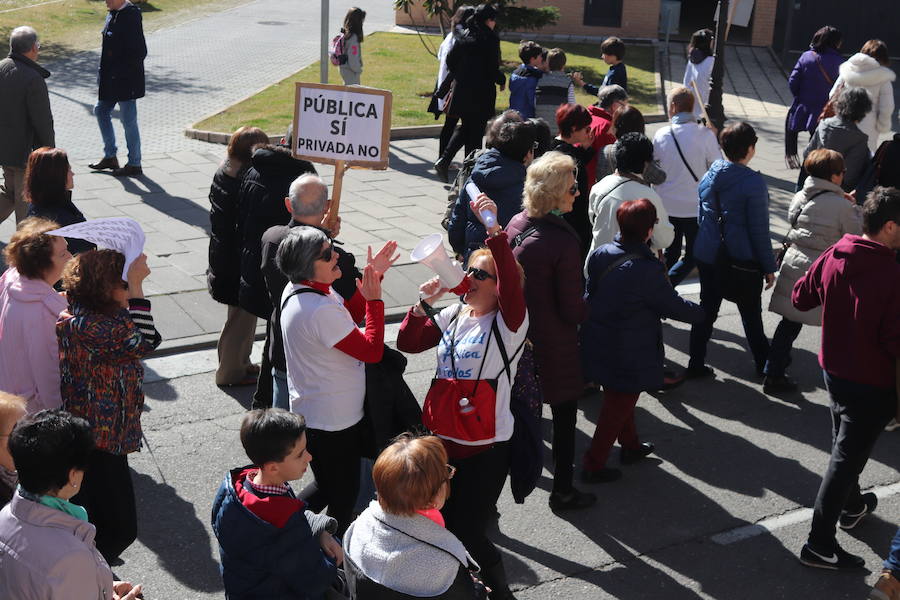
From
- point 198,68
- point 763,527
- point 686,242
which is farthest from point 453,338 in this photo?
point 198,68

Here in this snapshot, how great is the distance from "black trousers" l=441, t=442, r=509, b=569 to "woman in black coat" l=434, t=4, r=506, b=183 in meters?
7.46

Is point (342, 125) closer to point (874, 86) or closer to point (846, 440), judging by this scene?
point (846, 440)

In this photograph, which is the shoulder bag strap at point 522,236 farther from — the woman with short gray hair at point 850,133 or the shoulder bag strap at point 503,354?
the woman with short gray hair at point 850,133

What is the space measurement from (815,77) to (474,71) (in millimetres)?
4156

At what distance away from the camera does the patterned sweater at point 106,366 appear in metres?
4.46

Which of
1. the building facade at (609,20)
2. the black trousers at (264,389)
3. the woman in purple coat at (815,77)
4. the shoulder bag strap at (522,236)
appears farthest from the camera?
the building facade at (609,20)

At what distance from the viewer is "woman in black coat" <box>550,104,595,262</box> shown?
7.40 metres

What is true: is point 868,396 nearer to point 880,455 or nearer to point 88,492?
point 880,455

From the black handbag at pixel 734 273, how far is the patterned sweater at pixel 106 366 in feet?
13.5

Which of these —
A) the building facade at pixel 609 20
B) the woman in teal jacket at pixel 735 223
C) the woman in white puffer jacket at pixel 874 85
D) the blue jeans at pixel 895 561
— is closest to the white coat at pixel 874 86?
the woman in white puffer jacket at pixel 874 85

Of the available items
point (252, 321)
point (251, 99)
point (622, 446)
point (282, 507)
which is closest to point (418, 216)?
point (252, 321)

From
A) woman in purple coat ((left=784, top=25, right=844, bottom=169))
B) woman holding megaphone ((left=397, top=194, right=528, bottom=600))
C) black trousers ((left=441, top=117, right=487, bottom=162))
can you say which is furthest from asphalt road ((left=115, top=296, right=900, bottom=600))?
woman in purple coat ((left=784, top=25, right=844, bottom=169))

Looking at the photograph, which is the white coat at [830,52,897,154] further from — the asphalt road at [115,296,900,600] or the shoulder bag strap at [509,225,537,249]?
the shoulder bag strap at [509,225,537,249]

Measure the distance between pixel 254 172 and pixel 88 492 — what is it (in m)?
2.43
